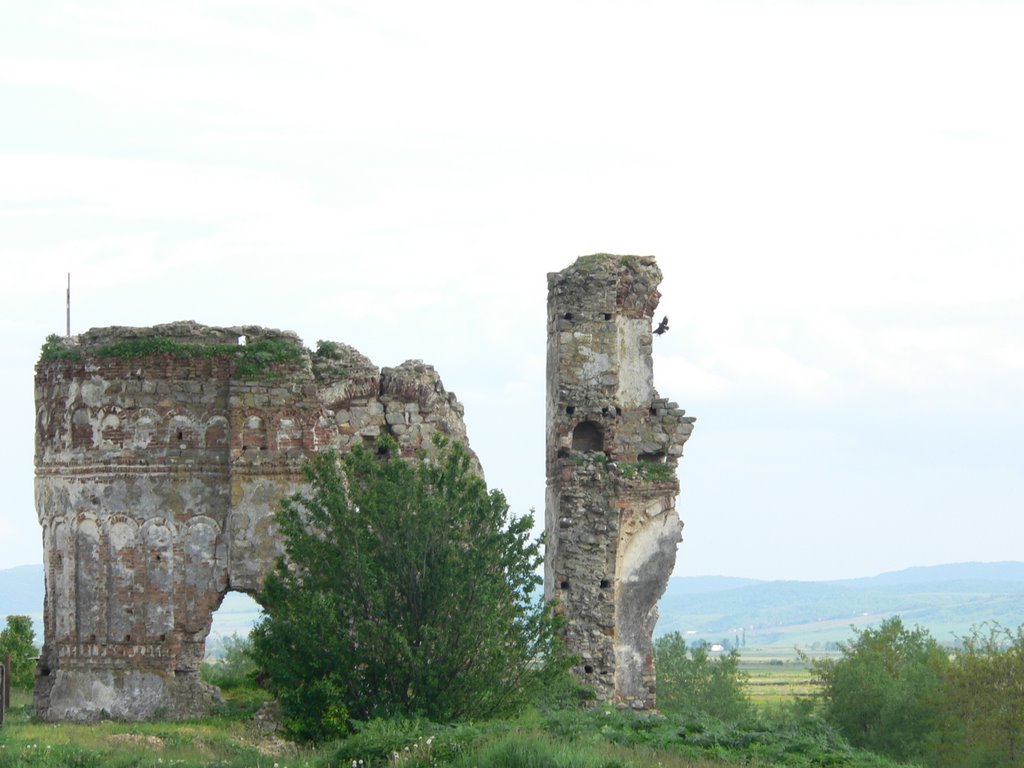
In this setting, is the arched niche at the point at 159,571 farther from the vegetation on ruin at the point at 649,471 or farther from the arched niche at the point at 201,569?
A: the vegetation on ruin at the point at 649,471

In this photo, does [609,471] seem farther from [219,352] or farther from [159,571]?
[159,571]

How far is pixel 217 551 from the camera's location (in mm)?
21875

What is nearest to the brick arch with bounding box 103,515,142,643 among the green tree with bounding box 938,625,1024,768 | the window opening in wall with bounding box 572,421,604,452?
the window opening in wall with bounding box 572,421,604,452

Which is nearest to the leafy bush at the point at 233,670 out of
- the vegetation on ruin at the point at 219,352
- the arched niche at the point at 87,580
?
the arched niche at the point at 87,580

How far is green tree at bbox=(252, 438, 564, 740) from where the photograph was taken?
58.7ft

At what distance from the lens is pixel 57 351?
22094mm

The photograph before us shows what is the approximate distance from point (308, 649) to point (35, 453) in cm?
641

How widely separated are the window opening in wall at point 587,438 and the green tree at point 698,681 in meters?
17.4

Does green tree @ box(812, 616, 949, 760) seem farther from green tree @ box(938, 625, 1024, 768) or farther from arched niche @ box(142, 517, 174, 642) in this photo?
arched niche @ box(142, 517, 174, 642)

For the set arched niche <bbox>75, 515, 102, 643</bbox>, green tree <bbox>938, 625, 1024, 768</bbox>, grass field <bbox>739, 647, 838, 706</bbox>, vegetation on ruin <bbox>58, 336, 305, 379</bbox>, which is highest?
vegetation on ruin <bbox>58, 336, 305, 379</bbox>

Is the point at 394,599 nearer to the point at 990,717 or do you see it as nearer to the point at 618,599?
the point at 618,599

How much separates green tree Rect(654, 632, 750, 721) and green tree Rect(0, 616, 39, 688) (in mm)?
14794

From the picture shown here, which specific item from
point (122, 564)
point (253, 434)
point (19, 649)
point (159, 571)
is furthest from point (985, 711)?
point (19, 649)

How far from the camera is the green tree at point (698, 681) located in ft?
138
